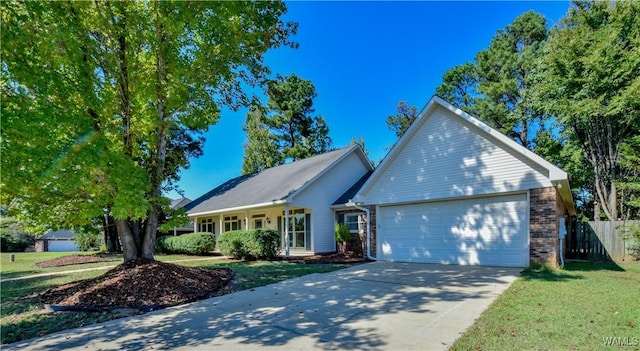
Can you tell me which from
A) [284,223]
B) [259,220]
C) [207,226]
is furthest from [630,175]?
[207,226]

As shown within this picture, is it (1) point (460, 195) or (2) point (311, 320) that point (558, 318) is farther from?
(1) point (460, 195)

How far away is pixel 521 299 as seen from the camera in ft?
20.7

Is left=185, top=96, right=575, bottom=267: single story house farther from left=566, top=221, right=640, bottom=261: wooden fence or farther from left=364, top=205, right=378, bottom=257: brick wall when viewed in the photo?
left=566, top=221, right=640, bottom=261: wooden fence

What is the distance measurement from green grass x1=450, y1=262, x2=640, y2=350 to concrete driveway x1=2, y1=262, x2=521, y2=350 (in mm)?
321

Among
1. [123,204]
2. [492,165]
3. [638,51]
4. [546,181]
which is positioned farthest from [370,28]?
[123,204]

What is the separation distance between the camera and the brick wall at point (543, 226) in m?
9.84

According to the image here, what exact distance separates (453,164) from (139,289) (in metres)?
10.1

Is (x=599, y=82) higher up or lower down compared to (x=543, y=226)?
higher up

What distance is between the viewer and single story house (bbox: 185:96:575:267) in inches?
402

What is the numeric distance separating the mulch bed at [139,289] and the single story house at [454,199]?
7197 millimetres

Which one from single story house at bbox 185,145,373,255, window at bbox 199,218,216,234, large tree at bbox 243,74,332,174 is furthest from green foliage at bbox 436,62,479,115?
window at bbox 199,218,216,234

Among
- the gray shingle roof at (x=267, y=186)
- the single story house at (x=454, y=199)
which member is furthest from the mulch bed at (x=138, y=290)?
the gray shingle roof at (x=267, y=186)

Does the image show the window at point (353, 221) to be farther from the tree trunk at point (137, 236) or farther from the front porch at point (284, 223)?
the tree trunk at point (137, 236)

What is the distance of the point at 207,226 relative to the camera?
2489 cm
